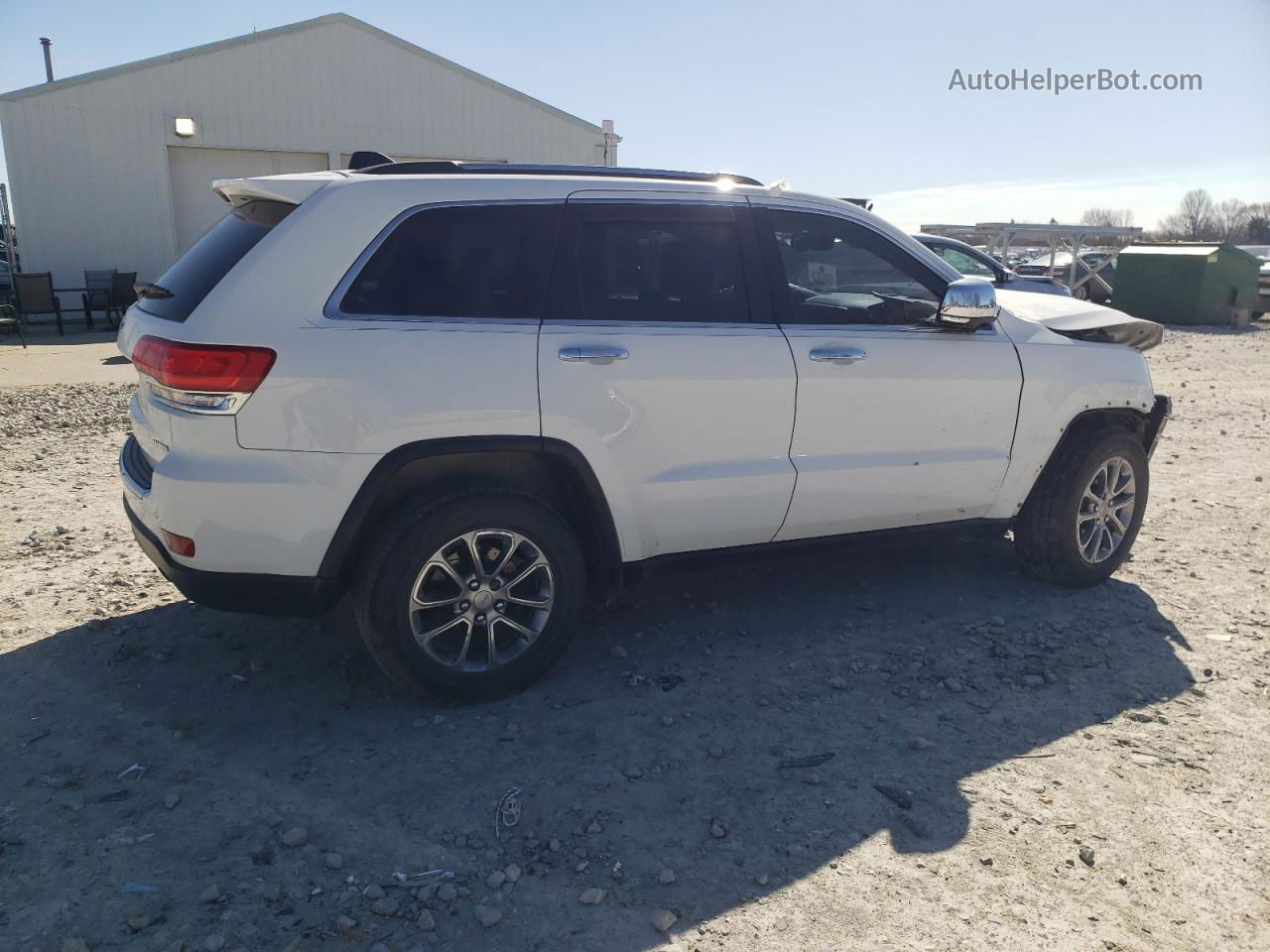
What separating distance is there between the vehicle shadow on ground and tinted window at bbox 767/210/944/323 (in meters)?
1.08

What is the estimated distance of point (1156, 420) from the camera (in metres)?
5.02

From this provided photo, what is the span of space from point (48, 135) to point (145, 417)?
15.2m

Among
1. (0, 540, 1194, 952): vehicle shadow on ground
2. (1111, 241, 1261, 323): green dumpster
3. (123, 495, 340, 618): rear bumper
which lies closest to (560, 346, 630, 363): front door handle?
(123, 495, 340, 618): rear bumper

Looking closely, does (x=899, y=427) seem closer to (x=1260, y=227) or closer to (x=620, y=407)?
(x=620, y=407)

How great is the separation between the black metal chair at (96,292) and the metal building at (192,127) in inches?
30.2

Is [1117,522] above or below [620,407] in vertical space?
below

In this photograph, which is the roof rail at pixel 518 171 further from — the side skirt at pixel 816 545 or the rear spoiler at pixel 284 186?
the side skirt at pixel 816 545

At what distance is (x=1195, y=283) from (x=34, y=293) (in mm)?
21572

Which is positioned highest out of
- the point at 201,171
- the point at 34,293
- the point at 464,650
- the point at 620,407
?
the point at 201,171

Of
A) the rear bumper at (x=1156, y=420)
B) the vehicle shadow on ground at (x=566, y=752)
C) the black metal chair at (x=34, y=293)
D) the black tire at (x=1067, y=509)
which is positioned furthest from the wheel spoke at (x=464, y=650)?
the black metal chair at (x=34, y=293)

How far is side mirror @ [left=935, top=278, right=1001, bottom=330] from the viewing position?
4082 millimetres

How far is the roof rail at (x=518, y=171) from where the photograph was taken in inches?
146

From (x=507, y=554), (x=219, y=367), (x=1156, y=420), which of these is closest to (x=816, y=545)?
(x=507, y=554)

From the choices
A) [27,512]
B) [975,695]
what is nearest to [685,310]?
[975,695]
